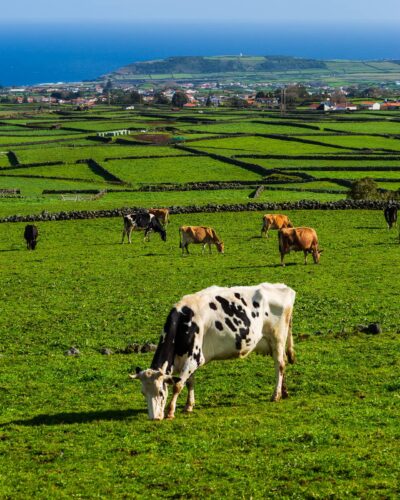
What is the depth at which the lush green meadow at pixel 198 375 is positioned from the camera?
15250mm

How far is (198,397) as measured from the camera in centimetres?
2027

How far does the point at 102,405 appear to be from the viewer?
19.8 meters

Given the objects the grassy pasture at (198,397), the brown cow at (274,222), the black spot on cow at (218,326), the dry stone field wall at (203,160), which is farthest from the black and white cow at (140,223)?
the black spot on cow at (218,326)

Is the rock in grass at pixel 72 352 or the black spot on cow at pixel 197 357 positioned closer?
the black spot on cow at pixel 197 357

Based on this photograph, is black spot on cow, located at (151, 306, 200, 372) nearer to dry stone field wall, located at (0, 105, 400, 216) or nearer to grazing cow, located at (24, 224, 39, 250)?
grazing cow, located at (24, 224, 39, 250)

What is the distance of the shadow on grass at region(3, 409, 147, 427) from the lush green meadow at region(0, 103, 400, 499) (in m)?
0.05

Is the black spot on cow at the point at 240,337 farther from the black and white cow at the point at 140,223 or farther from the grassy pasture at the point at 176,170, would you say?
the grassy pasture at the point at 176,170

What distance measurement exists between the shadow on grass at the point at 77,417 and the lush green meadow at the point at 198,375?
5cm

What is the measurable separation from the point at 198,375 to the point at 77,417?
428cm

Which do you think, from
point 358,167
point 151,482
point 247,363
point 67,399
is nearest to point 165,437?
point 151,482

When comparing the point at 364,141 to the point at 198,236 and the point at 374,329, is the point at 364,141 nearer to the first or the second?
the point at 198,236

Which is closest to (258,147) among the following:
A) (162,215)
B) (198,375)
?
(162,215)

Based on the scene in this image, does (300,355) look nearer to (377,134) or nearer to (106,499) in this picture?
(106,499)

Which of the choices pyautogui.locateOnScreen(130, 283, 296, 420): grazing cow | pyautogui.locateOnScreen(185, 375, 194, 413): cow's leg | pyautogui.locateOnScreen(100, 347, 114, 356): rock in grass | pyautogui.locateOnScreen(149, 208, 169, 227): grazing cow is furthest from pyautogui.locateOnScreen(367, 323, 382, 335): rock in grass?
pyautogui.locateOnScreen(149, 208, 169, 227): grazing cow
